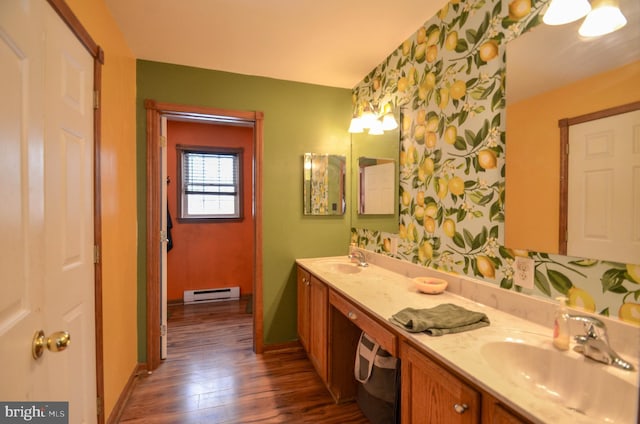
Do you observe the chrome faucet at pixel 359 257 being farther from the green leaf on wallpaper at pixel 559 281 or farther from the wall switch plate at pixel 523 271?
the green leaf on wallpaper at pixel 559 281

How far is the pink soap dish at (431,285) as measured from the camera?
171cm

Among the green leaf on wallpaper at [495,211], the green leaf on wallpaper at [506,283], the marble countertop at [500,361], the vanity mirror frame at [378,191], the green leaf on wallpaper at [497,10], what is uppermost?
the green leaf on wallpaper at [497,10]

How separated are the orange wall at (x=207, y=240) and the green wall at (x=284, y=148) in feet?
4.21

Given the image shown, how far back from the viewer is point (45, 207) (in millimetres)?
1119

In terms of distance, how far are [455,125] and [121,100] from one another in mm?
2183

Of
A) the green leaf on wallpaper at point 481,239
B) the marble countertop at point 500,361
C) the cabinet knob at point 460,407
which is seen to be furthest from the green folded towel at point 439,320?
the green leaf on wallpaper at point 481,239

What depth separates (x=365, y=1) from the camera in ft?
5.75

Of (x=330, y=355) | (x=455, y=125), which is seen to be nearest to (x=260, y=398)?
(x=330, y=355)

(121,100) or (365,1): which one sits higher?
(365,1)

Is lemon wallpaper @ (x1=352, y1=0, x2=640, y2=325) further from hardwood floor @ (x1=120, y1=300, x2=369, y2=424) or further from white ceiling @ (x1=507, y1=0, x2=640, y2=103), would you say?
hardwood floor @ (x1=120, y1=300, x2=369, y2=424)

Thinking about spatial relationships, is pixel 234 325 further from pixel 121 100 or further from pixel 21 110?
pixel 21 110

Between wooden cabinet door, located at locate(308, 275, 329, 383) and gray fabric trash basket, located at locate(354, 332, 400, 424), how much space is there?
32cm

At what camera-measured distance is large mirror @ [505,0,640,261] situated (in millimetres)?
1035

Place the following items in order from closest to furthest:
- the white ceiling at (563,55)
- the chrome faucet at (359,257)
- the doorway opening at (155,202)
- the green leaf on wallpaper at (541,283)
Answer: the white ceiling at (563,55)
the green leaf on wallpaper at (541,283)
the doorway opening at (155,202)
the chrome faucet at (359,257)
